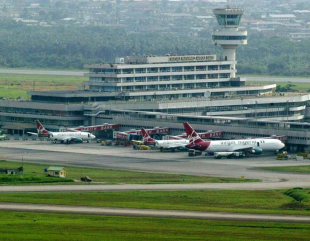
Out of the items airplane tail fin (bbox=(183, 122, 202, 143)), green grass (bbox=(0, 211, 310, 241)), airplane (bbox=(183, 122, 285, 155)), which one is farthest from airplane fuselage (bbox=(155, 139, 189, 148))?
green grass (bbox=(0, 211, 310, 241))

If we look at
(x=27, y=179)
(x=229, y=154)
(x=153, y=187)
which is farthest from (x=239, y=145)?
(x=27, y=179)

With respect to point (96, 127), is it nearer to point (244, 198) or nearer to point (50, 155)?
point (50, 155)

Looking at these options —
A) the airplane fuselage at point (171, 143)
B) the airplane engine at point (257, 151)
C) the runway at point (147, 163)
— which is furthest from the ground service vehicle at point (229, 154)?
the airplane fuselage at point (171, 143)

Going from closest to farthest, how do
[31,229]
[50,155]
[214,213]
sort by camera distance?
[31,229], [214,213], [50,155]

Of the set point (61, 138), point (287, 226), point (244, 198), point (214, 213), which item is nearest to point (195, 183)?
point (244, 198)

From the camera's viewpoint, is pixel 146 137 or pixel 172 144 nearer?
pixel 172 144

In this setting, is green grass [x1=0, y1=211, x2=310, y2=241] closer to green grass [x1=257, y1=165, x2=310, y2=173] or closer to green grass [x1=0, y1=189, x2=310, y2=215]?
green grass [x1=0, y1=189, x2=310, y2=215]

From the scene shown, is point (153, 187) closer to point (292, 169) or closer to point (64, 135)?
point (292, 169)
